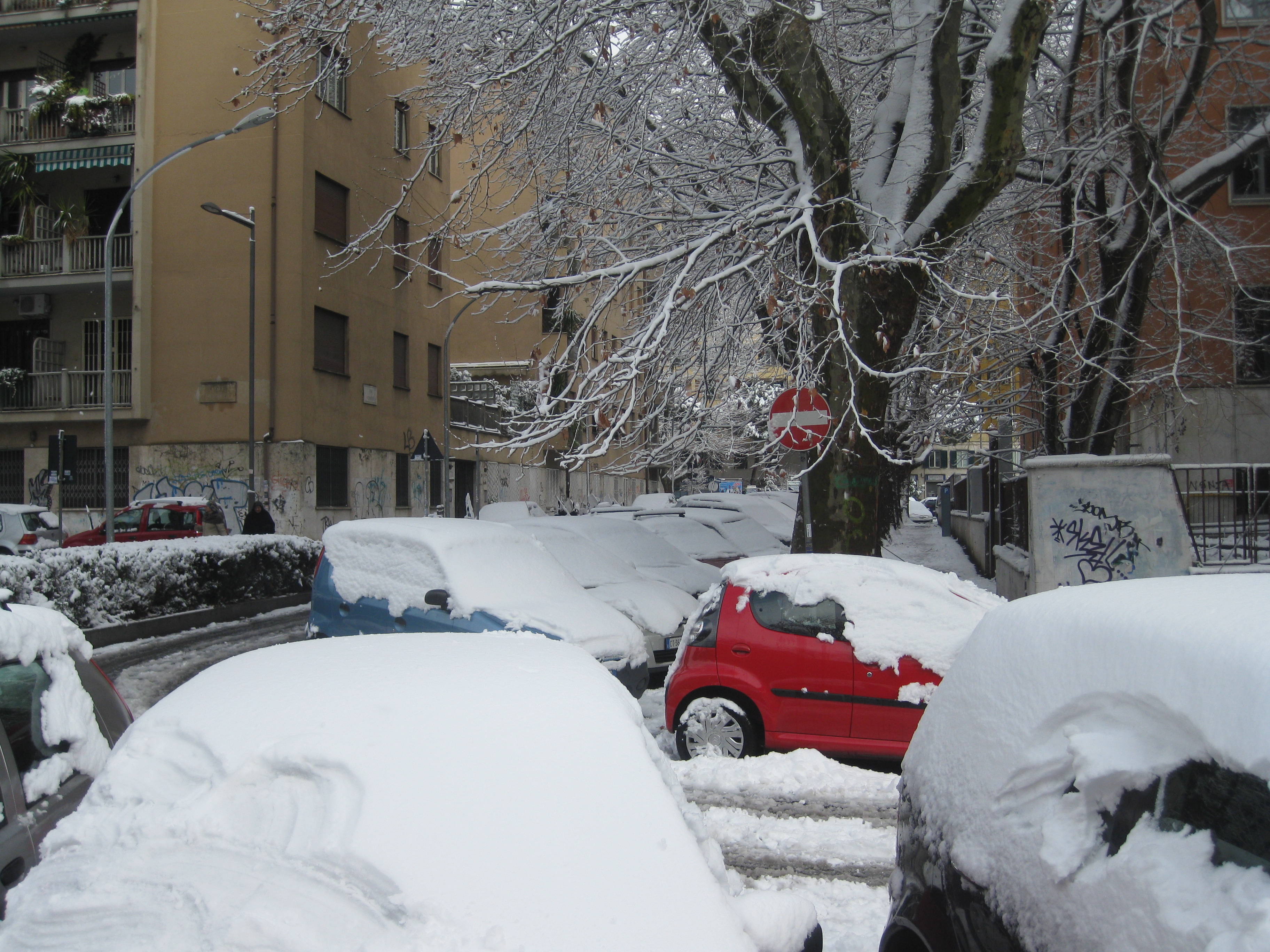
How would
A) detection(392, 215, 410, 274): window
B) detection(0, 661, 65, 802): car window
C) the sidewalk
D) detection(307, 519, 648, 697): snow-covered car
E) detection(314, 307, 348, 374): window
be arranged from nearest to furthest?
detection(0, 661, 65, 802): car window → detection(307, 519, 648, 697): snow-covered car → the sidewalk → detection(314, 307, 348, 374): window → detection(392, 215, 410, 274): window

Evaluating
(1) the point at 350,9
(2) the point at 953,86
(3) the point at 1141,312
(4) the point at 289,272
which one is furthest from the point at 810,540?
(4) the point at 289,272

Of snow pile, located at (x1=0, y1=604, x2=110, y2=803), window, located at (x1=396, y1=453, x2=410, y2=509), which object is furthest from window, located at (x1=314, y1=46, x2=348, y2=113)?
window, located at (x1=396, y1=453, x2=410, y2=509)

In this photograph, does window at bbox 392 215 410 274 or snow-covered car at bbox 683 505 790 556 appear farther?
window at bbox 392 215 410 274

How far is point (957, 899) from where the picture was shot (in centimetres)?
241

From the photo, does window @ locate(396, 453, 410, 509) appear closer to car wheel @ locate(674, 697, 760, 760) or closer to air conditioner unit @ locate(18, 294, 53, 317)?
air conditioner unit @ locate(18, 294, 53, 317)

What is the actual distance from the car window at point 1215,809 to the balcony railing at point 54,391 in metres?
27.0

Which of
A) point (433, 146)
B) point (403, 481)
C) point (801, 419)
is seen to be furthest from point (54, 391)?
point (801, 419)

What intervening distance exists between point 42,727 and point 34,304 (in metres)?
26.6

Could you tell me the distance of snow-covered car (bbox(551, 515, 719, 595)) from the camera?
12070mm

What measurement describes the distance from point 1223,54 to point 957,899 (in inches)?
475

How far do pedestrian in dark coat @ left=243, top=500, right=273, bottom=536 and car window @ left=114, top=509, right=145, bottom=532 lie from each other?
188cm

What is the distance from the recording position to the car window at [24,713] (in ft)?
10.2

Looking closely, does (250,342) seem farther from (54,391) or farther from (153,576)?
(153,576)

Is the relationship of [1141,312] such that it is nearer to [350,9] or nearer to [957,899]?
[350,9]
